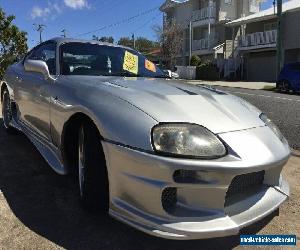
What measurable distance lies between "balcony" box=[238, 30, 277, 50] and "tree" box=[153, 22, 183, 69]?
9470mm

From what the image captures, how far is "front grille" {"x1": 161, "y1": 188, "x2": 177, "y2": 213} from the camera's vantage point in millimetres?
2385

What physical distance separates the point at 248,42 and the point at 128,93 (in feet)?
98.9

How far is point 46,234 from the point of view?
8.92 feet

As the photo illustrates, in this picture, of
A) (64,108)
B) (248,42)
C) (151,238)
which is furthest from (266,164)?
(248,42)

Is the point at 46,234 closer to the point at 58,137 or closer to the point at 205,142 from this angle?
the point at 58,137

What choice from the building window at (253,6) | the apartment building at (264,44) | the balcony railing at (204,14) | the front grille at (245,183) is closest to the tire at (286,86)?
the apartment building at (264,44)

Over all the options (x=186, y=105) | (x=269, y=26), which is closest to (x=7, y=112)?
(x=186, y=105)

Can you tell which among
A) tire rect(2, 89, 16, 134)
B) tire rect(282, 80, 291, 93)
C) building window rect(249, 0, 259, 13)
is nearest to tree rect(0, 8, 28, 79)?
tire rect(282, 80, 291, 93)

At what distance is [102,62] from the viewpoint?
13.1ft

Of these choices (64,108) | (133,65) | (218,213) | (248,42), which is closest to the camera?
(218,213)

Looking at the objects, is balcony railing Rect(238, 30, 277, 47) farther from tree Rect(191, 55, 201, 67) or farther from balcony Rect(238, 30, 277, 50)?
tree Rect(191, 55, 201, 67)

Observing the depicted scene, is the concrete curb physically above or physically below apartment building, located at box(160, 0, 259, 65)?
below

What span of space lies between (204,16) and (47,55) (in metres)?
36.3

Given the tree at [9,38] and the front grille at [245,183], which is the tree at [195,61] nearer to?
the tree at [9,38]
